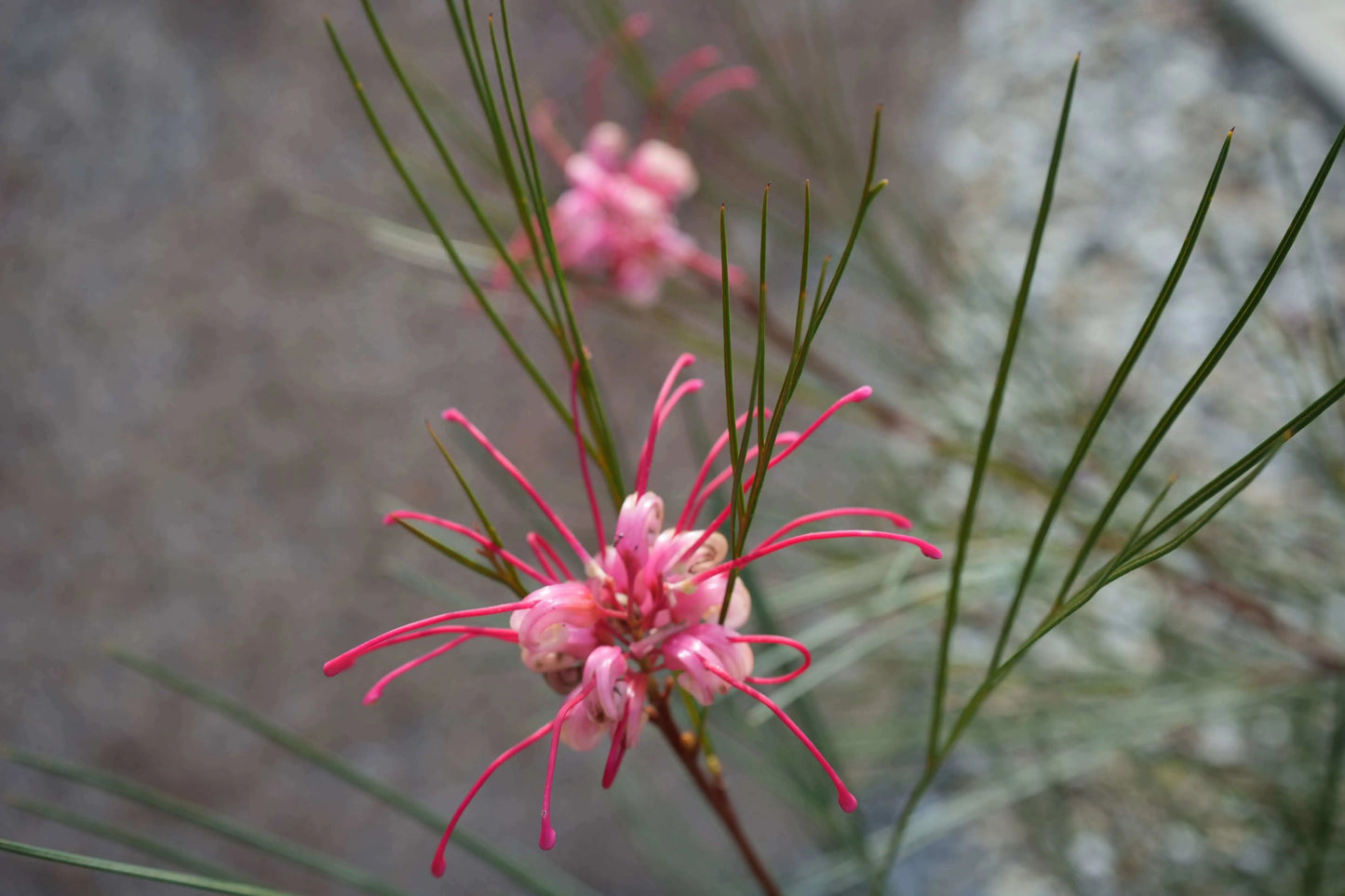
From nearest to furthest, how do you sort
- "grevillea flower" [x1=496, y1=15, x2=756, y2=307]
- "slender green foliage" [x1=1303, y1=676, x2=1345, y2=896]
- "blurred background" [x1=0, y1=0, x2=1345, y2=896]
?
"slender green foliage" [x1=1303, y1=676, x2=1345, y2=896] → "grevillea flower" [x1=496, y1=15, x2=756, y2=307] → "blurred background" [x1=0, y1=0, x2=1345, y2=896]

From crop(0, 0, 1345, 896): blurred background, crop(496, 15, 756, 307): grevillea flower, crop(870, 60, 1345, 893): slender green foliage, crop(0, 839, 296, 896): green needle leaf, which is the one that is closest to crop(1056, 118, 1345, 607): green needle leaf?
crop(870, 60, 1345, 893): slender green foliage

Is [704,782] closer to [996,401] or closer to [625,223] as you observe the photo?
[996,401]

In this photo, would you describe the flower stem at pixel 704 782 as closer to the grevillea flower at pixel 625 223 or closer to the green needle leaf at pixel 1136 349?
the green needle leaf at pixel 1136 349

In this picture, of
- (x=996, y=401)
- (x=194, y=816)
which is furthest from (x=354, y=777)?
(x=996, y=401)

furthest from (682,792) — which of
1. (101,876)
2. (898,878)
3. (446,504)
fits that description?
(101,876)

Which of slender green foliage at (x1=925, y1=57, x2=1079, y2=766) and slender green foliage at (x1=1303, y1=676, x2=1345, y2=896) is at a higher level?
slender green foliage at (x1=925, y1=57, x2=1079, y2=766)

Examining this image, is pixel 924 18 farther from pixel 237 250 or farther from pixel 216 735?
pixel 216 735

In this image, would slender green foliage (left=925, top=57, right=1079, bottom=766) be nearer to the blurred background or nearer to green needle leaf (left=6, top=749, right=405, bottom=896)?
green needle leaf (left=6, top=749, right=405, bottom=896)

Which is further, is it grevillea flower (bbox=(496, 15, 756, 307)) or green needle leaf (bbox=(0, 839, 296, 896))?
grevillea flower (bbox=(496, 15, 756, 307))

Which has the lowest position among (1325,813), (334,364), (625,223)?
(1325,813)
